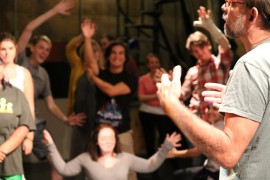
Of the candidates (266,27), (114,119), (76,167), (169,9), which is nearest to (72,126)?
(114,119)

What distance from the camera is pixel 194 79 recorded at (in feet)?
12.1

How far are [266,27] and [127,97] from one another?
2.43 metres

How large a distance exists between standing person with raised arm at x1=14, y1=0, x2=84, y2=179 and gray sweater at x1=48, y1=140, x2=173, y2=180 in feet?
0.68

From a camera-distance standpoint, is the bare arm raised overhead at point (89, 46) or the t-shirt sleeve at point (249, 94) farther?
the bare arm raised overhead at point (89, 46)

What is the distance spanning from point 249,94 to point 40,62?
2.69m

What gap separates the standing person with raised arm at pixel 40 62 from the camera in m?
3.62

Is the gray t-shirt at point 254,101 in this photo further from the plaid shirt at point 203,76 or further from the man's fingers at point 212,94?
the plaid shirt at point 203,76

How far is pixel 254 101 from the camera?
1.35 m

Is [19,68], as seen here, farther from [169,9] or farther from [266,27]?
[169,9]

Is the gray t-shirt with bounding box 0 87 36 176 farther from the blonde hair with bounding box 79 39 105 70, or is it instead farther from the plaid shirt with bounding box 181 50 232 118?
the blonde hair with bounding box 79 39 105 70

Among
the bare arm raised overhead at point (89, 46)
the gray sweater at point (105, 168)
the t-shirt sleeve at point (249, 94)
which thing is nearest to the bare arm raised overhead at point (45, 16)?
the bare arm raised overhead at point (89, 46)

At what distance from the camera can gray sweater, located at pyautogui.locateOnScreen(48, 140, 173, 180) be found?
3324 millimetres

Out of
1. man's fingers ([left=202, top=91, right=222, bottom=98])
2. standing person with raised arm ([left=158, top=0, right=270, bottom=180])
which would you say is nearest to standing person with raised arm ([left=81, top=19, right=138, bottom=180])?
man's fingers ([left=202, top=91, right=222, bottom=98])

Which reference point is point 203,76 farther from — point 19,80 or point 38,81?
point 19,80
